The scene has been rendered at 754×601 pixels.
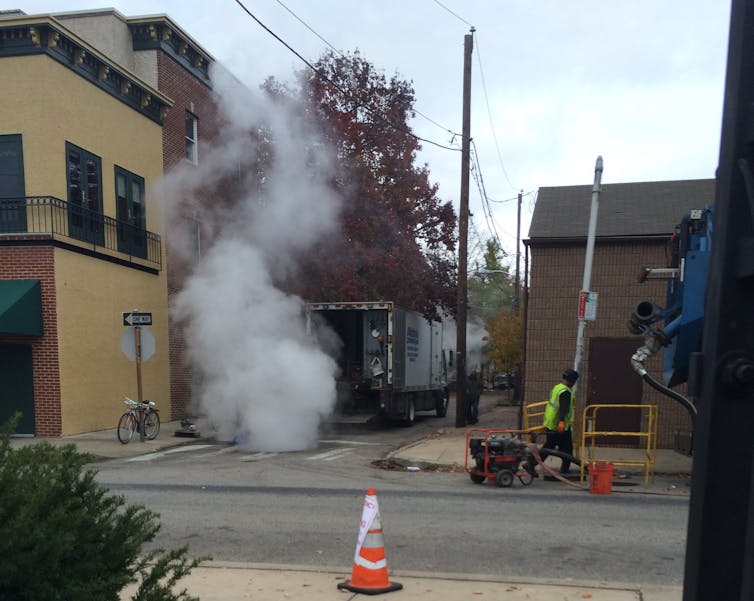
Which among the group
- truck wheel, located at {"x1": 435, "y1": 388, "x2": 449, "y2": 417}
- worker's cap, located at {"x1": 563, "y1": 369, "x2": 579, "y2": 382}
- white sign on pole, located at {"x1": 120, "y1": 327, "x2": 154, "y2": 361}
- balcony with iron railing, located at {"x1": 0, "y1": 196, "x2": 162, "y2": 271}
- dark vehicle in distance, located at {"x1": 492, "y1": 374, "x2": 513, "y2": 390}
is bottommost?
dark vehicle in distance, located at {"x1": 492, "y1": 374, "x2": 513, "y2": 390}

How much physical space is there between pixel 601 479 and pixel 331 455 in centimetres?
524

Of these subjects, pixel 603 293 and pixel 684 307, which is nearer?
pixel 684 307

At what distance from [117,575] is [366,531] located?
94.3 inches

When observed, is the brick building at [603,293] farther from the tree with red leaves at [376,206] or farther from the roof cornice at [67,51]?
the roof cornice at [67,51]

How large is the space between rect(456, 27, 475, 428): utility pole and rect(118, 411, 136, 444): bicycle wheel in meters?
7.53

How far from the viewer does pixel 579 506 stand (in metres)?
8.16

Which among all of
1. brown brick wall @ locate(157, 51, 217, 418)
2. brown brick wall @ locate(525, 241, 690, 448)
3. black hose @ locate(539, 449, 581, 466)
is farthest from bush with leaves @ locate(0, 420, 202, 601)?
brown brick wall @ locate(157, 51, 217, 418)

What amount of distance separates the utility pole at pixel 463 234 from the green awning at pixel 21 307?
372 inches

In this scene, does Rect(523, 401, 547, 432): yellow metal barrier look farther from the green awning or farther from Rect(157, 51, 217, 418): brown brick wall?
Rect(157, 51, 217, 418): brown brick wall

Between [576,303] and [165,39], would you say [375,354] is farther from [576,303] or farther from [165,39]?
[165,39]

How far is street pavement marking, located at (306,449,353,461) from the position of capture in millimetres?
12106

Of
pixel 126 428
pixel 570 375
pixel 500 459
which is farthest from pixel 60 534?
pixel 126 428

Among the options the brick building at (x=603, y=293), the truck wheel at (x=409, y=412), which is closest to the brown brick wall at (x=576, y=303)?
the brick building at (x=603, y=293)

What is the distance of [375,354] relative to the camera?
53.3 feet
